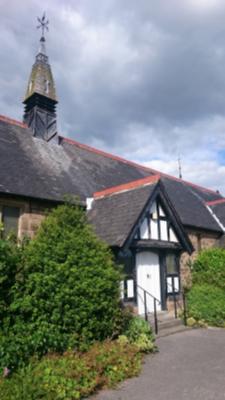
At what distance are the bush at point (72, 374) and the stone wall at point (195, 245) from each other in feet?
26.2

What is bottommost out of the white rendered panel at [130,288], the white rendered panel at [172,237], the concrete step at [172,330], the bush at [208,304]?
the concrete step at [172,330]

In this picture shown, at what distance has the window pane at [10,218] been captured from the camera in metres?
10.0

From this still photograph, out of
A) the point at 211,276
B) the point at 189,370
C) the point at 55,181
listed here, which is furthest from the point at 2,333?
the point at 211,276

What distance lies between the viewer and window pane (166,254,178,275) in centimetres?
1297

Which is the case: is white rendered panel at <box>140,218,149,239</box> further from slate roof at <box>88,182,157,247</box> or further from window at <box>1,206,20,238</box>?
window at <box>1,206,20,238</box>

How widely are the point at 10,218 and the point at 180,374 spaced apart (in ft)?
22.7

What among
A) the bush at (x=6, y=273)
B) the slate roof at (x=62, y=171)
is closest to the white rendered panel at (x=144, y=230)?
the slate roof at (x=62, y=171)

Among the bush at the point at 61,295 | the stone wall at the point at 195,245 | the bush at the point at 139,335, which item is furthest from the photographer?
the stone wall at the point at 195,245

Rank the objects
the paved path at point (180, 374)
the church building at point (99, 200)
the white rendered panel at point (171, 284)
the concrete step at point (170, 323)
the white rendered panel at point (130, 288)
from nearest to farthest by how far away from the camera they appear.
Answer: the paved path at point (180, 374), the concrete step at point (170, 323), the church building at point (99, 200), the white rendered panel at point (130, 288), the white rendered panel at point (171, 284)

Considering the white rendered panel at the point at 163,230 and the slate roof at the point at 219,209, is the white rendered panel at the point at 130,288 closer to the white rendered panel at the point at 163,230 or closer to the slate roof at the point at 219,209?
the white rendered panel at the point at 163,230

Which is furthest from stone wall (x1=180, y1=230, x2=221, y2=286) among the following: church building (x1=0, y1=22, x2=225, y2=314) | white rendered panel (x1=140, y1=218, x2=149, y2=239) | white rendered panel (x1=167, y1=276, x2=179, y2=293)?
white rendered panel (x1=140, y1=218, x2=149, y2=239)

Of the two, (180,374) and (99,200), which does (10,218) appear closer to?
(99,200)

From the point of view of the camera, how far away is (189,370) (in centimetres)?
650

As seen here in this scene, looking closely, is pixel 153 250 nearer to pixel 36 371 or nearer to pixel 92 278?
pixel 92 278
